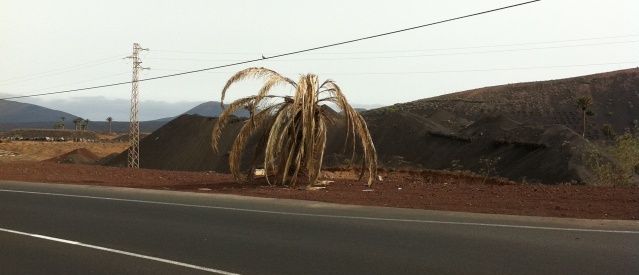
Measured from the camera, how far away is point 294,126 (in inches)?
752

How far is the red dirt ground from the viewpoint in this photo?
13477 mm

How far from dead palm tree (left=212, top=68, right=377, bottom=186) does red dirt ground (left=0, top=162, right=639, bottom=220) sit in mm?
866

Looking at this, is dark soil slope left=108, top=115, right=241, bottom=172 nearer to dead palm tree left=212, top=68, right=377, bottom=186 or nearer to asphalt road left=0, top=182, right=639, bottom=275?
dead palm tree left=212, top=68, right=377, bottom=186

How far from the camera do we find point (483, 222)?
11422 millimetres

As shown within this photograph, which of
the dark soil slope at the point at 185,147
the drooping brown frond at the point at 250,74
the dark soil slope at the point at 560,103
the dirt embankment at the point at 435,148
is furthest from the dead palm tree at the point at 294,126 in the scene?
the dark soil slope at the point at 560,103

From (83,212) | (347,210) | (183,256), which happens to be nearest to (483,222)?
(347,210)

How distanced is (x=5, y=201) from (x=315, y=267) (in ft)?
35.9

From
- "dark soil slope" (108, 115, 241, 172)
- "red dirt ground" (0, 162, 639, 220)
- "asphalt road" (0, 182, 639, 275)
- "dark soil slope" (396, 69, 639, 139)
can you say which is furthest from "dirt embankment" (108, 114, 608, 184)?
"asphalt road" (0, 182, 639, 275)

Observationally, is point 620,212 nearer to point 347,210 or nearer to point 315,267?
point 347,210

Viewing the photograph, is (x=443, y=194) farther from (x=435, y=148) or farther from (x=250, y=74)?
(x=435, y=148)

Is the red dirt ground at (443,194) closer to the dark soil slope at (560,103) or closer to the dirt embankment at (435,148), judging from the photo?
the dirt embankment at (435,148)

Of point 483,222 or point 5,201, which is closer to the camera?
point 483,222

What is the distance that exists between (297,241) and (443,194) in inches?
335

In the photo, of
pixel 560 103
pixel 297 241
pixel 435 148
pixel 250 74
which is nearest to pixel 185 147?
pixel 435 148
